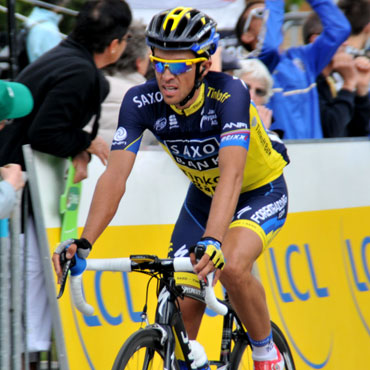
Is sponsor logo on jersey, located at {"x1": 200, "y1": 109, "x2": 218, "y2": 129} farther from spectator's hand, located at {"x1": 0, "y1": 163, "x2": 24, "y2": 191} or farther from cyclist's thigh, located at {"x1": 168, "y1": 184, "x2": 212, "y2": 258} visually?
spectator's hand, located at {"x1": 0, "y1": 163, "x2": 24, "y2": 191}

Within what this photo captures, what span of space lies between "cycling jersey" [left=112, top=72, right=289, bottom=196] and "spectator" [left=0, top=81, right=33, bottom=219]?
51 cm

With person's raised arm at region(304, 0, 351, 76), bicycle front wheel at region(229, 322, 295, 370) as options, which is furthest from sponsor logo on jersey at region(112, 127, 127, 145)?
→ person's raised arm at region(304, 0, 351, 76)

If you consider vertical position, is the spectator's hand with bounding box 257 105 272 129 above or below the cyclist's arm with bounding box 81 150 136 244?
below

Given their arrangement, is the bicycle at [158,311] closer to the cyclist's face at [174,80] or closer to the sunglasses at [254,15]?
the cyclist's face at [174,80]

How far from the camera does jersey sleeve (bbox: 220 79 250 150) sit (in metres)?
3.97

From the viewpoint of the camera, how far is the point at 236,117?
404 cm

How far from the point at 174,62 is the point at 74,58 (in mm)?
1238

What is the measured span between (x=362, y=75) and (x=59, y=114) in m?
3.87

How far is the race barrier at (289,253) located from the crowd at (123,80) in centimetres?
16

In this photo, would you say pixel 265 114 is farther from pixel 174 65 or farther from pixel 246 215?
pixel 174 65

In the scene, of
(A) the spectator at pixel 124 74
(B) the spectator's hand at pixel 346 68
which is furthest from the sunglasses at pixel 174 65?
(B) the spectator's hand at pixel 346 68

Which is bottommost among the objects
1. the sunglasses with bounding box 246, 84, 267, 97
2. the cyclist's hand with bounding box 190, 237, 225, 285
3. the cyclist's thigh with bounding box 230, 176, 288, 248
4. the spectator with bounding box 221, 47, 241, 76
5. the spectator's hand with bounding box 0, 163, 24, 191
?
the sunglasses with bounding box 246, 84, 267, 97

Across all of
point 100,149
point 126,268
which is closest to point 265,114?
point 100,149

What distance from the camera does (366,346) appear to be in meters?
6.41
